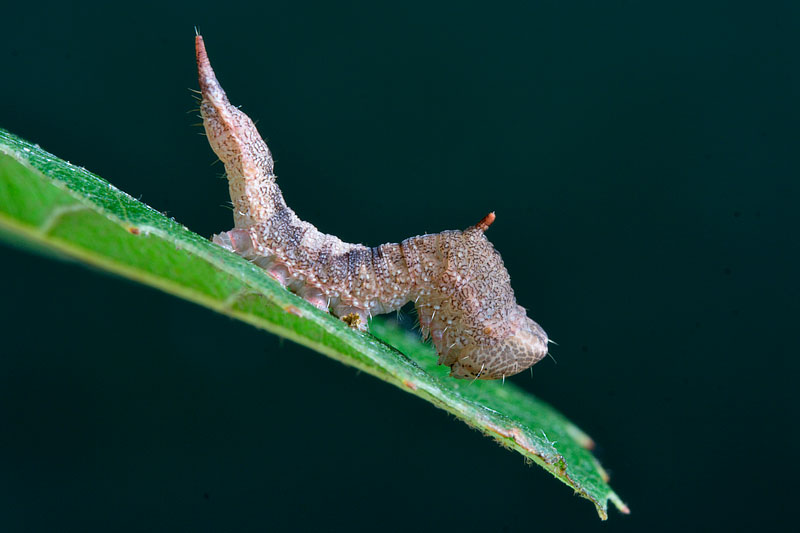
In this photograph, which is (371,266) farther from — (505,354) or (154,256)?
(154,256)

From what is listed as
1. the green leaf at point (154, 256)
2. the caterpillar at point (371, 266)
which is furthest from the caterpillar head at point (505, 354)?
the green leaf at point (154, 256)

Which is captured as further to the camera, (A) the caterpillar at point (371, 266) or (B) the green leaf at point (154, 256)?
(A) the caterpillar at point (371, 266)

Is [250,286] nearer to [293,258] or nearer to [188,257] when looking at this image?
[188,257]

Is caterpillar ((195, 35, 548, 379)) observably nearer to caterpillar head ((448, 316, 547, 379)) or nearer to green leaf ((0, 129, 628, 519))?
caterpillar head ((448, 316, 547, 379))

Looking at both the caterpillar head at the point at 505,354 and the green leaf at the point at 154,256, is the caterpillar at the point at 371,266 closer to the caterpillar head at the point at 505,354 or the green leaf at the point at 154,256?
the caterpillar head at the point at 505,354

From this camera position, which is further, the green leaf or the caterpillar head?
the caterpillar head

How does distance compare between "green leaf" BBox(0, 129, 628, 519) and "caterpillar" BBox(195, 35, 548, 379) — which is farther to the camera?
"caterpillar" BBox(195, 35, 548, 379)

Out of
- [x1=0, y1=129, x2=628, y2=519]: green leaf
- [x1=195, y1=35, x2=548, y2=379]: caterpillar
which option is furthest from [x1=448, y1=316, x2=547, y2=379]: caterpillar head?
[x1=0, y1=129, x2=628, y2=519]: green leaf

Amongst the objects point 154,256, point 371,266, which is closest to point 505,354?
point 371,266

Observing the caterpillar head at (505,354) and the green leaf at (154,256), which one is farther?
the caterpillar head at (505,354)

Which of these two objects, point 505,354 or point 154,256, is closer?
point 154,256
